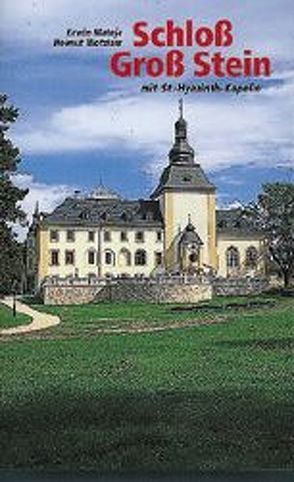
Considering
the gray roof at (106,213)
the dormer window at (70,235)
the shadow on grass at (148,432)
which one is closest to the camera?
the shadow on grass at (148,432)

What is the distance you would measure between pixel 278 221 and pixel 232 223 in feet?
28.9

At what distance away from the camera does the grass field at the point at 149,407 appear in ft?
19.2

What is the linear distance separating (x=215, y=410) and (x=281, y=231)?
162 feet

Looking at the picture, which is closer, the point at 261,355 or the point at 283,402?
the point at 283,402

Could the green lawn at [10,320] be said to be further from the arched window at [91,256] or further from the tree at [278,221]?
the arched window at [91,256]

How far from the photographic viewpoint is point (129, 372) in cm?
1225

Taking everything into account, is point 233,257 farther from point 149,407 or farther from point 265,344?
point 149,407

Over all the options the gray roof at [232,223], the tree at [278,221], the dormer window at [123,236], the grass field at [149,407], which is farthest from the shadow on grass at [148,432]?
the dormer window at [123,236]

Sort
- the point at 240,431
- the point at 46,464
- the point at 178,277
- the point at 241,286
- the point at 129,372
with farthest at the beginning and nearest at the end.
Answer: the point at 241,286, the point at 178,277, the point at 129,372, the point at 240,431, the point at 46,464

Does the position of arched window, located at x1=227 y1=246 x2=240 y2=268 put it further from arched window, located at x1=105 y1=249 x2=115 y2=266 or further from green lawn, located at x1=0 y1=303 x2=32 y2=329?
green lawn, located at x1=0 y1=303 x2=32 y2=329

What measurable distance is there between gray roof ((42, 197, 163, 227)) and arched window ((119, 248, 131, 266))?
2.14m

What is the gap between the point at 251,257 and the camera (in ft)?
210

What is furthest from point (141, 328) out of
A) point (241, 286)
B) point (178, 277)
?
point (241, 286)

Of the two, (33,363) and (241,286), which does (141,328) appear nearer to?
(33,363)
